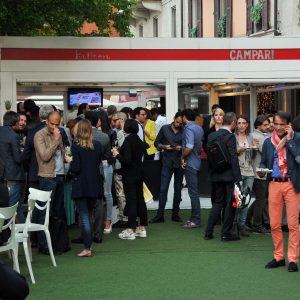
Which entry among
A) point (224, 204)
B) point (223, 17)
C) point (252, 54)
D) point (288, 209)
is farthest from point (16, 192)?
point (223, 17)

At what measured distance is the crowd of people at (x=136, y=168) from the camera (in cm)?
833

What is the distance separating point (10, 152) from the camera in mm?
9703

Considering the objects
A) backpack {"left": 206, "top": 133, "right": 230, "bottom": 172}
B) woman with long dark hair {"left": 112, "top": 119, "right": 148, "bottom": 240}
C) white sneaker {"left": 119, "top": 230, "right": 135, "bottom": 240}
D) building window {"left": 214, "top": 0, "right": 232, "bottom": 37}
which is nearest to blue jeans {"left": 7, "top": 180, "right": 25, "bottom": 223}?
woman with long dark hair {"left": 112, "top": 119, "right": 148, "bottom": 240}

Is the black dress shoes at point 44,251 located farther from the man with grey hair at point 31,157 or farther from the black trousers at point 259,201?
the black trousers at point 259,201

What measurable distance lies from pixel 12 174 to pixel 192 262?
2.63 metres

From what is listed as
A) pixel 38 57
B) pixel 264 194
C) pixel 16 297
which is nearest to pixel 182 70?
pixel 38 57

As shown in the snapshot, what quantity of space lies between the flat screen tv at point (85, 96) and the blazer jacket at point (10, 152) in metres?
Result: 5.10

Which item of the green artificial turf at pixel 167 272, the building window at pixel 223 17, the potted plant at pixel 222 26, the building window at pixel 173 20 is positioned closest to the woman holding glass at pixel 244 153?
the green artificial turf at pixel 167 272

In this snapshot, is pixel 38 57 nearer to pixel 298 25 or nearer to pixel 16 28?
pixel 16 28

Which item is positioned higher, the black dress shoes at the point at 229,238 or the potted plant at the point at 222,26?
the potted plant at the point at 222,26

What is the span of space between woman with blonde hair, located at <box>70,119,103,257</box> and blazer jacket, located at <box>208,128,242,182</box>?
6.17ft

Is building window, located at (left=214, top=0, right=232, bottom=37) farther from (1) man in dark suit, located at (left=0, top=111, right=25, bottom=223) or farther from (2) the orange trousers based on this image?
(2) the orange trousers

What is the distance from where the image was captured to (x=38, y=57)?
13375mm

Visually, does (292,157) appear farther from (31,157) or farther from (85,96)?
(85,96)
